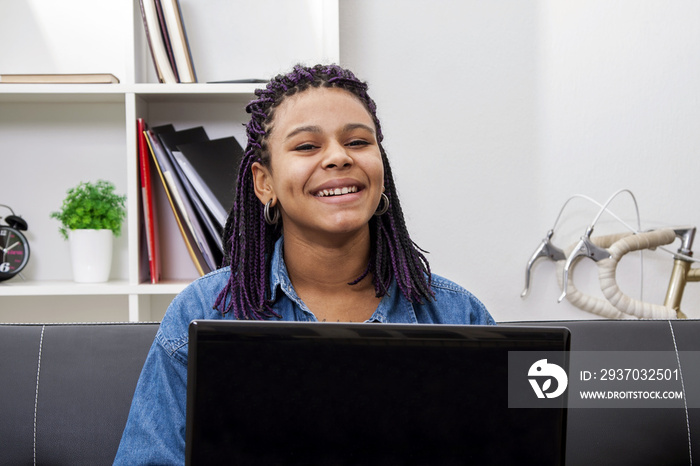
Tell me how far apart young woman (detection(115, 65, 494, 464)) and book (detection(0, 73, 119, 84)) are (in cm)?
55

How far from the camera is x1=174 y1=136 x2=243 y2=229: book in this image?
149 cm

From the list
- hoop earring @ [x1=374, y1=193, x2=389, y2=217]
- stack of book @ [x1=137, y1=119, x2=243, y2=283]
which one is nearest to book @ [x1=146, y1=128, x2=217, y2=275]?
stack of book @ [x1=137, y1=119, x2=243, y2=283]

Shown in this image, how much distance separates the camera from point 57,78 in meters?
1.46

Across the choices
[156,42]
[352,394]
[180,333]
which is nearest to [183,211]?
[156,42]

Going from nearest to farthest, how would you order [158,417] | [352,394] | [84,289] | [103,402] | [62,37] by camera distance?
[352,394] → [158,417] → [103,402] → [84,289] → [62,37]

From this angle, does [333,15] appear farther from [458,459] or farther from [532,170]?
[458,459]

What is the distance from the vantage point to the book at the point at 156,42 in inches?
57.5

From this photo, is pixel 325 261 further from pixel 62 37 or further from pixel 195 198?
pixel 62 37

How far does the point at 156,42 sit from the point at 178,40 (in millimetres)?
51

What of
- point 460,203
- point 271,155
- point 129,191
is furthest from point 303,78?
point 460,203

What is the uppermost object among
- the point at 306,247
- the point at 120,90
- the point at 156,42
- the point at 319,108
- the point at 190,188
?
the point at 156,42

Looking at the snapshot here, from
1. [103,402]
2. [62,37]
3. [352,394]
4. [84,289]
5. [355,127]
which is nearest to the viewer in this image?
[352,394]

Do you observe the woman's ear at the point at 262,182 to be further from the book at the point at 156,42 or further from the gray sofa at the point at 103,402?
the book at the point at 156,42

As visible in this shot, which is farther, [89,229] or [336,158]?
[89,229]
